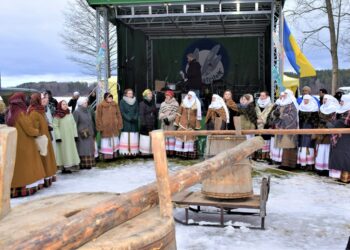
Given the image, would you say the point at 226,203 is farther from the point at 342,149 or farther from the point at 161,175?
the point at 342,149

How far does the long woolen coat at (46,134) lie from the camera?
266 inches

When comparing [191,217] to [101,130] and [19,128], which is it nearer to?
[19,128]

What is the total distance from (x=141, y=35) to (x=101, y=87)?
4.21 metres

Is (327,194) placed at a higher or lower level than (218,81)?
lower

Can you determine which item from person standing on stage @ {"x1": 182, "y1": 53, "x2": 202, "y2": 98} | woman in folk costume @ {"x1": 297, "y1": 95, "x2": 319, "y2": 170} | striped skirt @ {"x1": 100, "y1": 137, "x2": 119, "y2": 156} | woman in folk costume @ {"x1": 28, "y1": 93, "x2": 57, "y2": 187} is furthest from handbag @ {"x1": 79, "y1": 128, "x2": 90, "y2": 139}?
person standing on stage @ {"x1": 182, "y1": 53, "x2": 202, "y2": 98}

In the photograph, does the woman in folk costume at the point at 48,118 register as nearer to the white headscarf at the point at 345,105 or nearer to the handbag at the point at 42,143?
the handbag at the point at 42,143

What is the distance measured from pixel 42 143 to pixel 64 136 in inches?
51.3

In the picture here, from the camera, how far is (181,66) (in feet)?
50.6

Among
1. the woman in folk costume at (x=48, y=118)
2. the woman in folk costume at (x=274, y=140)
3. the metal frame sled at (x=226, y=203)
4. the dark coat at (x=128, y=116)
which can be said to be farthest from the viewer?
the dark coat at (x=128, y=116)

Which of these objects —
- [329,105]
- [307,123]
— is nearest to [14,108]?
[307,123]

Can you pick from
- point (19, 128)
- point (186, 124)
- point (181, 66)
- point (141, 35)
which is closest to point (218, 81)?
point (181, 66)

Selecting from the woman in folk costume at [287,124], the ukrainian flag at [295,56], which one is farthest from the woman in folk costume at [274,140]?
the ukrainian flag at [295,56]

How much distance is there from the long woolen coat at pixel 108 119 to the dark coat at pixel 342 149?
14.5 ft

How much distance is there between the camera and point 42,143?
6809mm
